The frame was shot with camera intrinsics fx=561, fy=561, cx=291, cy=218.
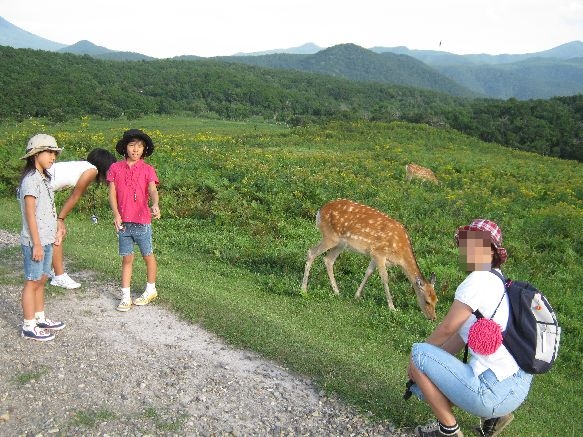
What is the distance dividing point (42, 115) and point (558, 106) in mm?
57499

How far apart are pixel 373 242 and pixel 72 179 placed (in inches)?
172

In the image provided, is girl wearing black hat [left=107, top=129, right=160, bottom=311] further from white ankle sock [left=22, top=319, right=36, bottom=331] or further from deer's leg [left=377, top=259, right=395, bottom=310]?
deer's leg [left=377, top=259, right=395, bottom=310]

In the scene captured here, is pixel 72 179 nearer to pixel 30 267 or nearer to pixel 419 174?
pixel 30 267

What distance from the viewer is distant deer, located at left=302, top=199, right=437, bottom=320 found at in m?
8.39

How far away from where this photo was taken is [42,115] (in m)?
64.0

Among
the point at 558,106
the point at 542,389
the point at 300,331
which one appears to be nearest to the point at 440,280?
the point at 542,389

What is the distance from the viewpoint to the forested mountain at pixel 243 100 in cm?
5684

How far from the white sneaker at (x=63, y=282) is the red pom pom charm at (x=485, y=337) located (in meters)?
5.39

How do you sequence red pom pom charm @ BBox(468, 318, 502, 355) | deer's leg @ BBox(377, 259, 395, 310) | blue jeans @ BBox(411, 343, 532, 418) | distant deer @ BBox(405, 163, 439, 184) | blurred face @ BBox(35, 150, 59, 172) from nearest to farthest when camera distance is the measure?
red pom pom charm @ BBox(468, 318, 502, 355) < blue jeans @ BBox(411, 343, 532, 418) < blurred face @ BBox(35, 150, 59, 172) < deer's leg @ BBox(377, 259, 395, 310) < distant deer @ BBox(405, 163, 439, 184)

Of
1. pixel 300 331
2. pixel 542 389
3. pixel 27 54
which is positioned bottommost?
pixel 542 389

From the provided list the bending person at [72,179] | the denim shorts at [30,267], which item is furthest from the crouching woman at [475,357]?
the bending person at [72,179]

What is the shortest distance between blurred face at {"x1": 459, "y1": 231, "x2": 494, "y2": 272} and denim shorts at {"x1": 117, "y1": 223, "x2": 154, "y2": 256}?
4.00 m

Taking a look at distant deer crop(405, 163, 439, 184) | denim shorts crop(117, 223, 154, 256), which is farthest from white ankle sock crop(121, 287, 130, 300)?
distant deer crop(405, 163, 439, 184)

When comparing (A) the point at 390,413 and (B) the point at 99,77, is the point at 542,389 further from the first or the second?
(B) the point at 99,77
